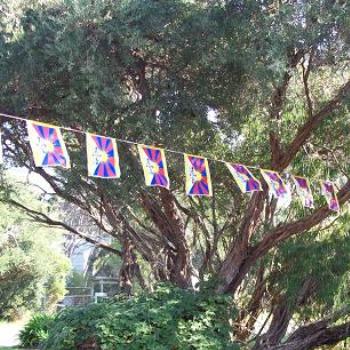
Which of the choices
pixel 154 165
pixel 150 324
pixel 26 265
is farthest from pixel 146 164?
pixel 26 265

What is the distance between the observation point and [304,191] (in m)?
8.32

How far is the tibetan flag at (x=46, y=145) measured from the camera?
18.7 feet


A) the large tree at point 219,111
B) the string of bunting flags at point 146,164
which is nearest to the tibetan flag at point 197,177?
the string of bunting flags at point 146,164

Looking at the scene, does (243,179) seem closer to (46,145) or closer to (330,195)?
(330,195)

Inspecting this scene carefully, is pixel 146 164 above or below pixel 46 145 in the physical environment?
above

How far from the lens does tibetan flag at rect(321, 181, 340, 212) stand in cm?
796

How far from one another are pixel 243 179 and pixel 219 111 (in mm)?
1369


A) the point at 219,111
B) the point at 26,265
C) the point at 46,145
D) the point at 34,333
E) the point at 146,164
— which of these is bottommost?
the point at 46,145

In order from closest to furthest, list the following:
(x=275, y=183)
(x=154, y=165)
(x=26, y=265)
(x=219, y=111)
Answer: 1. (x=154, y=165)
2. (x=275, y=183)
3. (x=219, y=111)
4. (x=26, y=265)

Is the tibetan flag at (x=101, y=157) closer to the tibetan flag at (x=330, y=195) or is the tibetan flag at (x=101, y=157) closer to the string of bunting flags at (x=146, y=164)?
the string of bunting flags at (x=146, y=164)

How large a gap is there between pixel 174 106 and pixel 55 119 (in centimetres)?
214

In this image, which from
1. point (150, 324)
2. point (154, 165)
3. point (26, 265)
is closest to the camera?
point (154, 165)

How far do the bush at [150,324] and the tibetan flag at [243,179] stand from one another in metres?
1.63

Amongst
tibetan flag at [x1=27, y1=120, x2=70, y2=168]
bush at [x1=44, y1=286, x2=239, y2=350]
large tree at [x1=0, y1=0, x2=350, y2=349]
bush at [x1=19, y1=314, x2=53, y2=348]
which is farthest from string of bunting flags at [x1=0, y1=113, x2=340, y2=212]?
bush at [x1=19, y1=314, x2=53, y2=348]
